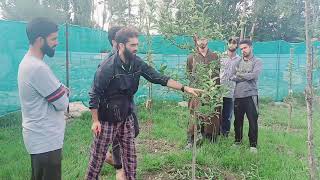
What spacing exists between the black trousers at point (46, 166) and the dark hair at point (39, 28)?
856mm

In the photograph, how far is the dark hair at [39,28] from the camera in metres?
2.89

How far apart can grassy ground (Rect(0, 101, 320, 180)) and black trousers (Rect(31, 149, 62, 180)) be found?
132cm

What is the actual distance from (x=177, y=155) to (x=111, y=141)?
131 centimetres

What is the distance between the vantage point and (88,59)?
28.8 ft

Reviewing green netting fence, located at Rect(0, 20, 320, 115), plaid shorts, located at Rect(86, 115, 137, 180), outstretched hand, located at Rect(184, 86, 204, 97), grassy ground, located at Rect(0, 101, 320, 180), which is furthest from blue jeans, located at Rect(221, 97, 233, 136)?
outstretched hand, located at Rect(184, 86, 204, 97)

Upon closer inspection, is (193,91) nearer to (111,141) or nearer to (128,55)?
(128,55)

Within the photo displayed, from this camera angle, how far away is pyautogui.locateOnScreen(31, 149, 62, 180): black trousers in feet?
9.71

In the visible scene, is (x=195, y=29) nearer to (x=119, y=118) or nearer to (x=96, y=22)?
(x=119, y=118)

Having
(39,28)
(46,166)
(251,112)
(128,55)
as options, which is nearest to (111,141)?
(128,55)

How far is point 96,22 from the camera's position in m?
35.3

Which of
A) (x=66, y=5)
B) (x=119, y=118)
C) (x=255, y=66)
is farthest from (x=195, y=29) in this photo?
(x=66, y=5)

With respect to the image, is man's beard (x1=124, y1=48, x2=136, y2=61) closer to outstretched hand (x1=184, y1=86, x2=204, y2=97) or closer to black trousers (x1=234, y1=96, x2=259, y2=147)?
outstretched hand (x1=184, y1=86, x2=204, y2=97)

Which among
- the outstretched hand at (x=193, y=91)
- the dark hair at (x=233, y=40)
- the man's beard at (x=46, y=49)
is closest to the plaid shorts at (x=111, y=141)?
the outstretched hand at (x=193, y=91)

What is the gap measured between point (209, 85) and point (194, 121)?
0.44 metres
